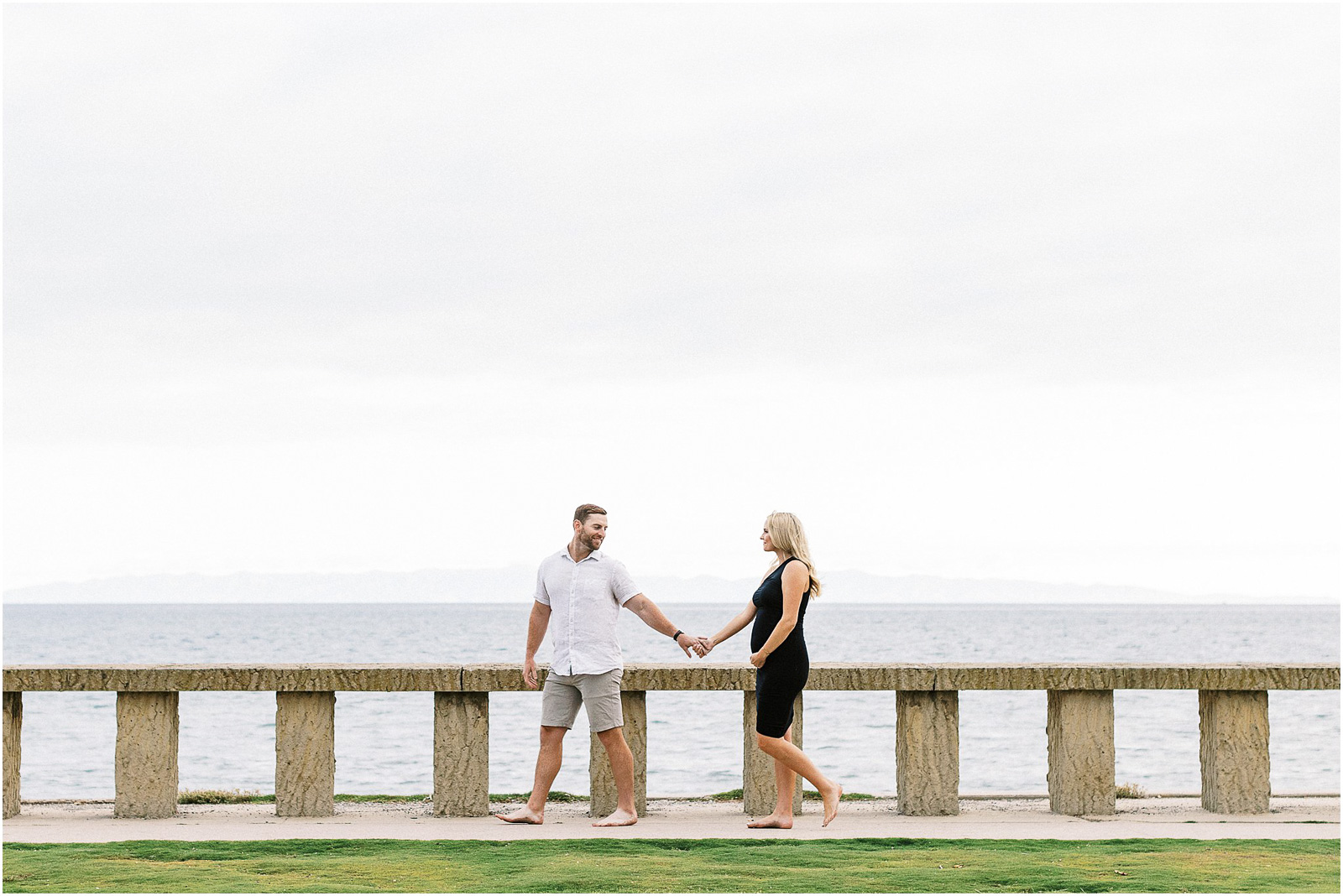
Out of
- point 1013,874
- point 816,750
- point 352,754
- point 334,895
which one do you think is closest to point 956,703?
point 1013,874

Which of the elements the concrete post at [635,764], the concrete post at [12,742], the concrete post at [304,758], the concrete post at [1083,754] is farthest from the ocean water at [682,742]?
the concrete post at [12,742]

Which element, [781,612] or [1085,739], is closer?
[781,612]

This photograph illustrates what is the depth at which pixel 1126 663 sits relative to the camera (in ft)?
27.6

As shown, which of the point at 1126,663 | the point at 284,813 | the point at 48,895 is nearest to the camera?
the point at 48,895

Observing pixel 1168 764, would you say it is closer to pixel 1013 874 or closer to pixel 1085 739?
pixel 1085 739

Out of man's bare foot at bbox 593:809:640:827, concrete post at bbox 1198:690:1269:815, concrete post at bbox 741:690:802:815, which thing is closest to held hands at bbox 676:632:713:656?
concrete post at bbox 741:690:802:815

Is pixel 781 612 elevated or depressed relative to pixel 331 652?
elevated

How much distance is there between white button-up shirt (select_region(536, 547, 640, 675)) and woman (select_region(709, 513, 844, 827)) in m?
0.65

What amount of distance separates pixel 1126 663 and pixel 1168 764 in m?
19.5

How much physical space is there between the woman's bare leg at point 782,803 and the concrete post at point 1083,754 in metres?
1.69

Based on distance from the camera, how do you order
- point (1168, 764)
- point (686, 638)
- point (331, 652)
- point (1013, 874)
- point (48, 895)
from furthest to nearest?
point (331, 652) < point (1168, 764) < point (686, 638) < point (1013, 874) < point (48, 895)

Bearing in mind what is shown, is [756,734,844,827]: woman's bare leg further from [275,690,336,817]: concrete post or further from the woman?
[275,690,336,817]: concrete post

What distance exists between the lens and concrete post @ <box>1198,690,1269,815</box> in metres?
7.93

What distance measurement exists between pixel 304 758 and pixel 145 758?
0.94m
